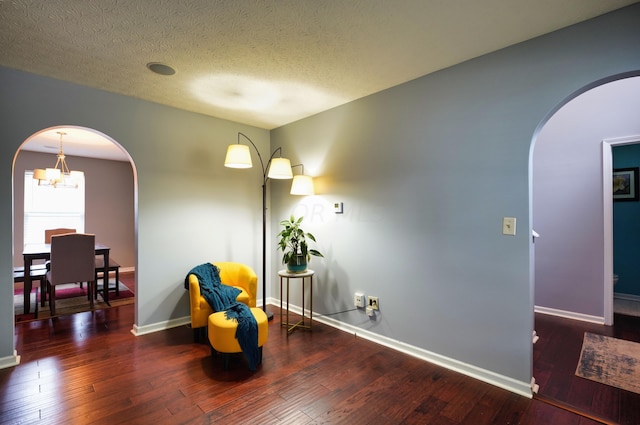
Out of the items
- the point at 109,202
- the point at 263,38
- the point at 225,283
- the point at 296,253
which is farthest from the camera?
the point at 109,202

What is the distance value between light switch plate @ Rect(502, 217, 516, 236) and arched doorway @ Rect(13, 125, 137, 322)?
5481 millimetres

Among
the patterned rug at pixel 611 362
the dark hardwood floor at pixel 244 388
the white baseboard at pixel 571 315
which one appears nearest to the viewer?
the dark hardwood floor at pixel 244 388

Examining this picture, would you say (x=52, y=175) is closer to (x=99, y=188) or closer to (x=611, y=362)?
(x=99, y=188)

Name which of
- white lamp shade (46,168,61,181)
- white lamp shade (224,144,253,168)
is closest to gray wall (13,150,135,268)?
white lamp shade (46,168,61,181)

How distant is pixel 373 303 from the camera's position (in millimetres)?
3084

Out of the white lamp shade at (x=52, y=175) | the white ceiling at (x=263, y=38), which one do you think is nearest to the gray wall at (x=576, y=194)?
the white ceiling at (x=263, y=38)

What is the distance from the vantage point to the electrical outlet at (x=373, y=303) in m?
3.05

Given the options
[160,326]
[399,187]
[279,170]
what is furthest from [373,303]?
[160,326]

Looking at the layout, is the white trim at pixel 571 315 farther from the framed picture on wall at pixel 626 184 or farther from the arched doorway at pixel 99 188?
the arched doorway at pixel 99 188

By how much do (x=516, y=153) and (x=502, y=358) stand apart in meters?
1.48

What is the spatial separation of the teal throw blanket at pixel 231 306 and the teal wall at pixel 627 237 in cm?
516

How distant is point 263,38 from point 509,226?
7.12 ft

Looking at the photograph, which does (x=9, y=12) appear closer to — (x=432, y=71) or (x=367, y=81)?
(x=367, y=81)

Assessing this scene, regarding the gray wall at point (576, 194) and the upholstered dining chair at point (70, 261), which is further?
the upholstered dining chair at point (70, 261)
